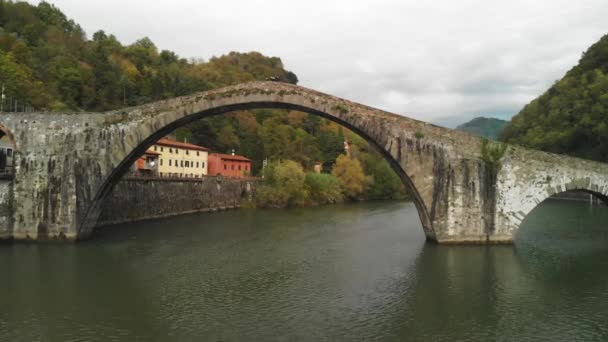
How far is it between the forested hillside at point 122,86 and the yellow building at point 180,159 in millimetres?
9269

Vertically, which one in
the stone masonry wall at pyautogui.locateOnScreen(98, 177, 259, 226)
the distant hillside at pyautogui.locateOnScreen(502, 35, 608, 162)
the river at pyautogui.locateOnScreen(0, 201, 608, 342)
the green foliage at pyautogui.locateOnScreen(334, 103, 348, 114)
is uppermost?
the distant hillside at pyautogui.locateOnScreen(502, 35, 608, 162)

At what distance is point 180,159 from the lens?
5062cm

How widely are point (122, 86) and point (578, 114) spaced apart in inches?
2309

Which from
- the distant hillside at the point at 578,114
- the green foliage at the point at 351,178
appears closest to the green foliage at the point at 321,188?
the green foliage at the point at 351,178

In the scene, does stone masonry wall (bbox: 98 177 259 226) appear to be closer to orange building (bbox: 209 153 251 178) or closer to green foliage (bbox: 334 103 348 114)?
orange building (bbox: 209 153 251 178)

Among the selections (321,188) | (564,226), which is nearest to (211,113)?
(564,226)

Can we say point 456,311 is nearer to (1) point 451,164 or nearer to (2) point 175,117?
(1) point 451,164

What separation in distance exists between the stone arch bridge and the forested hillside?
53.1 feet

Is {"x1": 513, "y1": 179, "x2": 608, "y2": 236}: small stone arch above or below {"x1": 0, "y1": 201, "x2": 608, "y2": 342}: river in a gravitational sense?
above

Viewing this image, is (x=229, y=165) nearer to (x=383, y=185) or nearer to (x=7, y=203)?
(x=383, y=185)

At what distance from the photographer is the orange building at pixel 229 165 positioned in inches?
2242

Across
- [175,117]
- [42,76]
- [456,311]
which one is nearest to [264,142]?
[42,76]

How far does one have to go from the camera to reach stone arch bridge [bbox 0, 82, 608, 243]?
19875 mm

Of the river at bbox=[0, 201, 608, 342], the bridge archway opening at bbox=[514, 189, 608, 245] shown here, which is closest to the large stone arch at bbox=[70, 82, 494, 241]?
the river at bbox=[0, 201, 608, 342]
